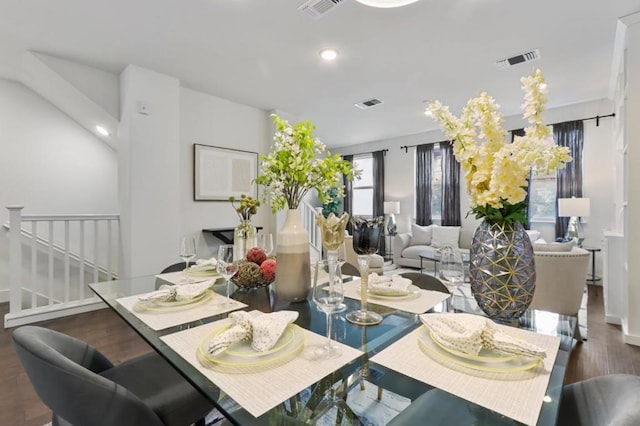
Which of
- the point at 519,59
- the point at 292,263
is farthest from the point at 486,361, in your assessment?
the point at 519,59

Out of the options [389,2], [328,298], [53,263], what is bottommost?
[53,263]

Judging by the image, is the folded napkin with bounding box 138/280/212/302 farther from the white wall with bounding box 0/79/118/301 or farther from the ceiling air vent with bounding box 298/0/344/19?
the white wall with bounding box 0/79/118/301

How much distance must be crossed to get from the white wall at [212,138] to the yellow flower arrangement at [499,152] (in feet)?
11.7

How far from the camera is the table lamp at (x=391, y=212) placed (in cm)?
635

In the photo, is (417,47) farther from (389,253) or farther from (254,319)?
(389,253)

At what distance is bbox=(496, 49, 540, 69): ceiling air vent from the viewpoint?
3.00 metres

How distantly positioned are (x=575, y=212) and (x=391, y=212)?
9.91 feet

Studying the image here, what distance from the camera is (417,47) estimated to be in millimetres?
2867

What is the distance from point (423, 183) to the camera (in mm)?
6285

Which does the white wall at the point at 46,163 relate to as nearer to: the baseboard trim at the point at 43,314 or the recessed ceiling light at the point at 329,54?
the baseboard trim at the point at 43,314

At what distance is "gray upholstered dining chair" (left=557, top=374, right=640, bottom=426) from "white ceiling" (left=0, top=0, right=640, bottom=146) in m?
2.47

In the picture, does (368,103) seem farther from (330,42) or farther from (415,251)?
(415,251)

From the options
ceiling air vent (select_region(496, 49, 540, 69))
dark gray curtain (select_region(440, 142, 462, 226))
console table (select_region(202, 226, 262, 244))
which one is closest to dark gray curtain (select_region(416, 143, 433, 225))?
dark gray curtain (select_region(440, 142, 462, 226))

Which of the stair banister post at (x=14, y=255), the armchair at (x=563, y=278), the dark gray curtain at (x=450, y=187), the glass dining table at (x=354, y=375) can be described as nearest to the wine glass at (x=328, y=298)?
the glass dining table at (x=354, y=375)
